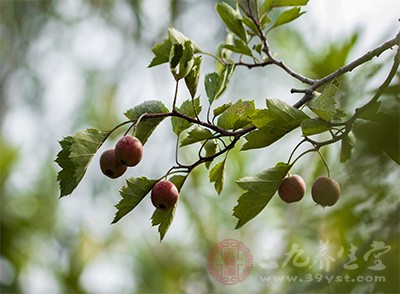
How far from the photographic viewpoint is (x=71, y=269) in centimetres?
436

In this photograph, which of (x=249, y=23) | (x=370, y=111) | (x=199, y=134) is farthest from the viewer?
(x=249, y=23)

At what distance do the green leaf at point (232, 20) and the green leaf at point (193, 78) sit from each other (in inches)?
9.2

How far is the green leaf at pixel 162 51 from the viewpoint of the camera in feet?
2.81

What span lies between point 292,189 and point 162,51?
21 cm

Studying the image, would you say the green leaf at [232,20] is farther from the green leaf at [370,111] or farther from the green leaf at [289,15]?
the green leaf at [370,111]

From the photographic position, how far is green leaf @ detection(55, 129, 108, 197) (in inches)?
30.2

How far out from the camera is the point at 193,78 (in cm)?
80

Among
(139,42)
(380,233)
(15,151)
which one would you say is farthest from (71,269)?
(380,233)

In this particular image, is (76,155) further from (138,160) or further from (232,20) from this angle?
(232,20)

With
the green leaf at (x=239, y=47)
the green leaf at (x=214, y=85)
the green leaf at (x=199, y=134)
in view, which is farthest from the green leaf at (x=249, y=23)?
the green leaf at (x=199, y=134)

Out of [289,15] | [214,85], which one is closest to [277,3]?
[289,15]

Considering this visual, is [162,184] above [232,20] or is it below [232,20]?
below

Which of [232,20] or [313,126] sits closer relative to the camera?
[313,126]

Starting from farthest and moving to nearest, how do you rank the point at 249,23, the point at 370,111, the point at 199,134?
the point at 249,23 → the point at 199,134 → the point at 370,111
